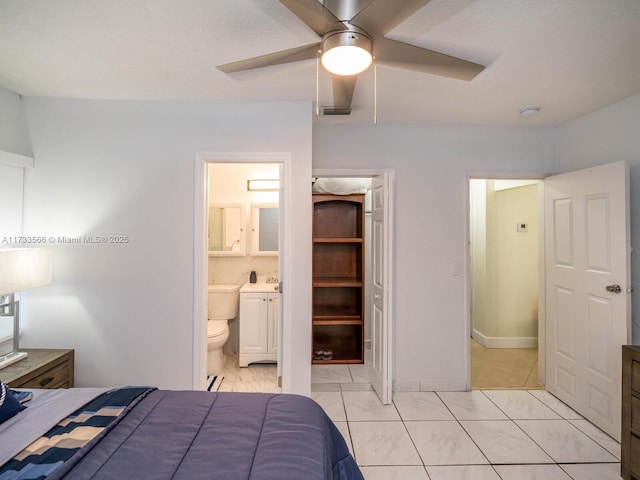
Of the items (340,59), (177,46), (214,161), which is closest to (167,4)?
(177,46)

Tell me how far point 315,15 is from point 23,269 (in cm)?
226

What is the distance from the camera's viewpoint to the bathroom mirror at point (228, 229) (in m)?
4.00

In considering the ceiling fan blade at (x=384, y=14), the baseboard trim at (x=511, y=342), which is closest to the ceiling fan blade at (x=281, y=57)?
the ceiling fan blade at (x=384, y=14)

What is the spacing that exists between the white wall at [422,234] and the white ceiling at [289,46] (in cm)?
44

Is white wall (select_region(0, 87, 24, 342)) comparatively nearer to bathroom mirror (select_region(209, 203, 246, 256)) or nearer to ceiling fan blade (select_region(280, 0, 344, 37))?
bathroom mirror (select_region(209, 203, 246, 256))

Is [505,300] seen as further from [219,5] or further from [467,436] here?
[219,5]

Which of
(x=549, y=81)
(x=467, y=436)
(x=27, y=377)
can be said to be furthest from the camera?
(x=467, y=436)

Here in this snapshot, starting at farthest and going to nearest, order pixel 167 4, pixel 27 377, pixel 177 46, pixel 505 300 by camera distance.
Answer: pixel 505 300, pixel 27 377, pixel 177 46, pixel 167 4

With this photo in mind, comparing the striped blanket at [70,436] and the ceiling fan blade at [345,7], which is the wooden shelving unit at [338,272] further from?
the ceiling fan blade at [345,7]

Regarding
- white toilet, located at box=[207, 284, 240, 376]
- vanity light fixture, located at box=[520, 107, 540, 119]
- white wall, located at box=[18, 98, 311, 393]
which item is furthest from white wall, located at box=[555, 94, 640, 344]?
white toilet, located at box=[207, 284, 240, 376]

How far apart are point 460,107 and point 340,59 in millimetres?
1752

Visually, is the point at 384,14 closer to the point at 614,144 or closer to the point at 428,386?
the point at 614,144

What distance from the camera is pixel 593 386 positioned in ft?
8.59

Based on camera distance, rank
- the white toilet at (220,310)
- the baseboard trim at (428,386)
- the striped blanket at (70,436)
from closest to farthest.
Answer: the striped blanket at (70,436) < the baseboard trim at (428,386) < the white toilet at (220,310)
